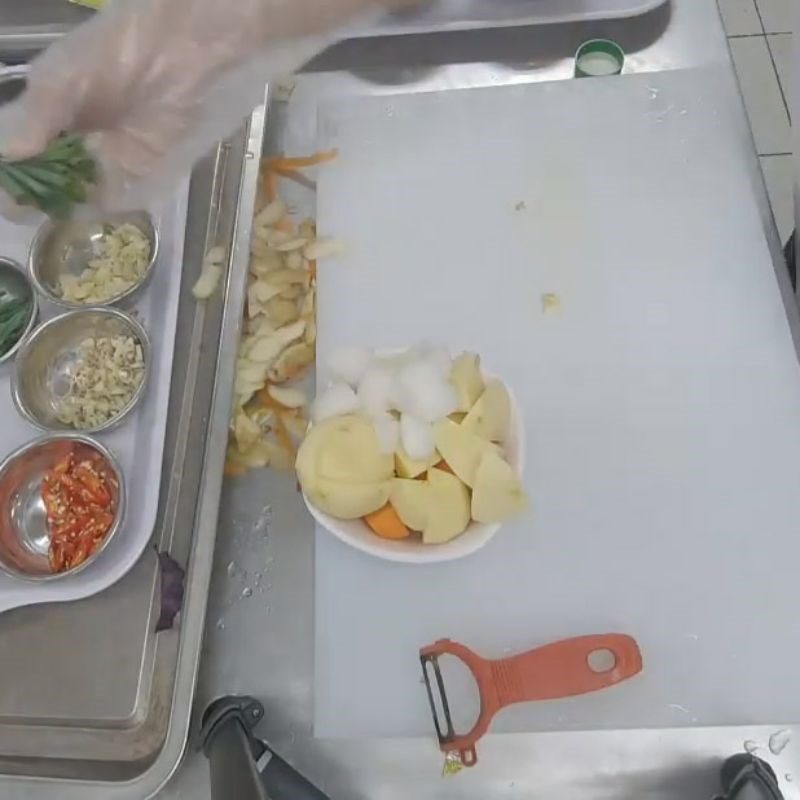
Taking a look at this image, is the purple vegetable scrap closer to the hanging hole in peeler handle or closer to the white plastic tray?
the white plastic tray

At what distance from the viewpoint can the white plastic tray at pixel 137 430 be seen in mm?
714

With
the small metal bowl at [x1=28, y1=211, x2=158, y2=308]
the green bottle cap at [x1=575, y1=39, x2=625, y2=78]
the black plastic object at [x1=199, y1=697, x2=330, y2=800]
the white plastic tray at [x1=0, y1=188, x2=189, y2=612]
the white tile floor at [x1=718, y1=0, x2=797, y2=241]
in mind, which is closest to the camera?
the black plastic object at [x1=199, y1=697, x2=330, y2=800]

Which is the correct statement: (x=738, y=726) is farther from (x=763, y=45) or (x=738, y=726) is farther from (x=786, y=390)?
(x=763, y=45)

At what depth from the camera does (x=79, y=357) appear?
815 mm

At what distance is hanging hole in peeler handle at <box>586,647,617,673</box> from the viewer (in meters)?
0.67

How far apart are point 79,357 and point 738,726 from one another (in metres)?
0.63

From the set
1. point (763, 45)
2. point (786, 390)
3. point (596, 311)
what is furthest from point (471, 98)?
point (763, 45)

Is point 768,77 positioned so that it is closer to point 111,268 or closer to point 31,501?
point 111,268

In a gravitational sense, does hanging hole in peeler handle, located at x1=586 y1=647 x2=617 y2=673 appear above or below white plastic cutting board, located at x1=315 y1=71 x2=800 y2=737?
below

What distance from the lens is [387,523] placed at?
27.6 inches

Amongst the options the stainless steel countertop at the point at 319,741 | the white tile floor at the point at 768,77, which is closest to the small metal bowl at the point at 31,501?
the stainless steel countertop at the point at 319,741

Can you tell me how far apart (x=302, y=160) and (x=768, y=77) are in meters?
0.94

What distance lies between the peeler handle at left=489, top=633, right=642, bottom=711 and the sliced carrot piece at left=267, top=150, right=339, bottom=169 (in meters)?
0.53

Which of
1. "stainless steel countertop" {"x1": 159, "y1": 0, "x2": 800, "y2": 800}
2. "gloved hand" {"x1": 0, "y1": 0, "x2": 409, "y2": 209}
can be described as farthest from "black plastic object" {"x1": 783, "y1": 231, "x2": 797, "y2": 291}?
"gloved hand" {"x1": 0, "y1": 0, "x2": 409, "y2": 209}
